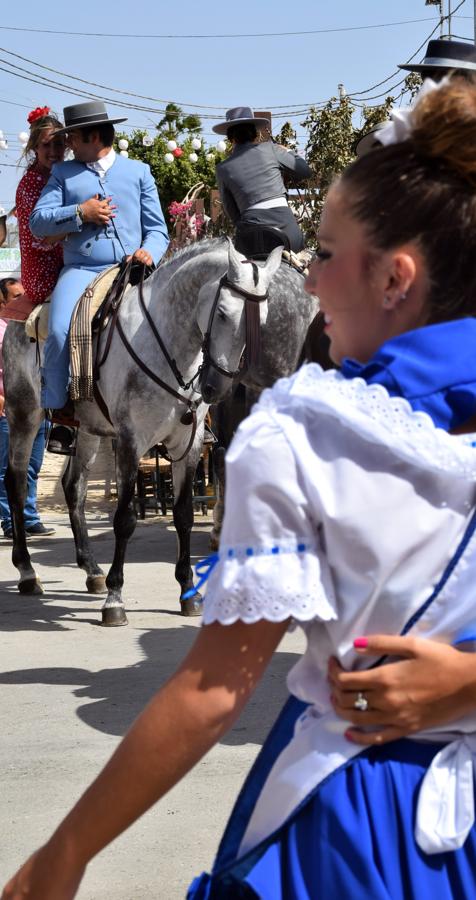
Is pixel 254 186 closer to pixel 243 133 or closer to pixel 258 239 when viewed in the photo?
pixel 258 239

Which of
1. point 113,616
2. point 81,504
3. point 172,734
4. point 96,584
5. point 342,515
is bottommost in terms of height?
point 96,584

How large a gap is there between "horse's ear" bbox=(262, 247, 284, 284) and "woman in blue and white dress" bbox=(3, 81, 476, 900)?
541cm

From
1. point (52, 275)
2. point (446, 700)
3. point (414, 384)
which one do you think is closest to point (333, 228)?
point (414, 384)

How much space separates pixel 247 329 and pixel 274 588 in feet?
17.7

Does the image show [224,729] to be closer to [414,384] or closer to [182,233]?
[414,384]

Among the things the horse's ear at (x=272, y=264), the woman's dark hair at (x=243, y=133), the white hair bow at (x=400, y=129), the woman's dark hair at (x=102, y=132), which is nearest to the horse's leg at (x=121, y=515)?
the horse's ear at (x=272, y=264)

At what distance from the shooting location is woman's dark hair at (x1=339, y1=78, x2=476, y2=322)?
138cm

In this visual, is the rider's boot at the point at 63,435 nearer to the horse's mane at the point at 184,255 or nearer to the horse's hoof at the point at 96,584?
the horse's hoof at the point at 96,584

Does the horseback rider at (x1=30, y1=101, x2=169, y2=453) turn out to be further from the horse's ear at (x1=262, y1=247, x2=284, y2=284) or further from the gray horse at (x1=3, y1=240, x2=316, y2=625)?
Result: the horse's ear at (x1=262, y1=247, x2=284, y2=284)

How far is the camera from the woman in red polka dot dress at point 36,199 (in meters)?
7.47

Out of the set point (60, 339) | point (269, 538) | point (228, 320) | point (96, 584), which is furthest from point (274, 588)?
point (96, 584)

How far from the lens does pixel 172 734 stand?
4.31ft

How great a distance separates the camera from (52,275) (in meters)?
7.62

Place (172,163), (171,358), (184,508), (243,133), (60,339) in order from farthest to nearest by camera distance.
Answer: (172,163), (243,133), (184,508), (60,339), (171,358)
